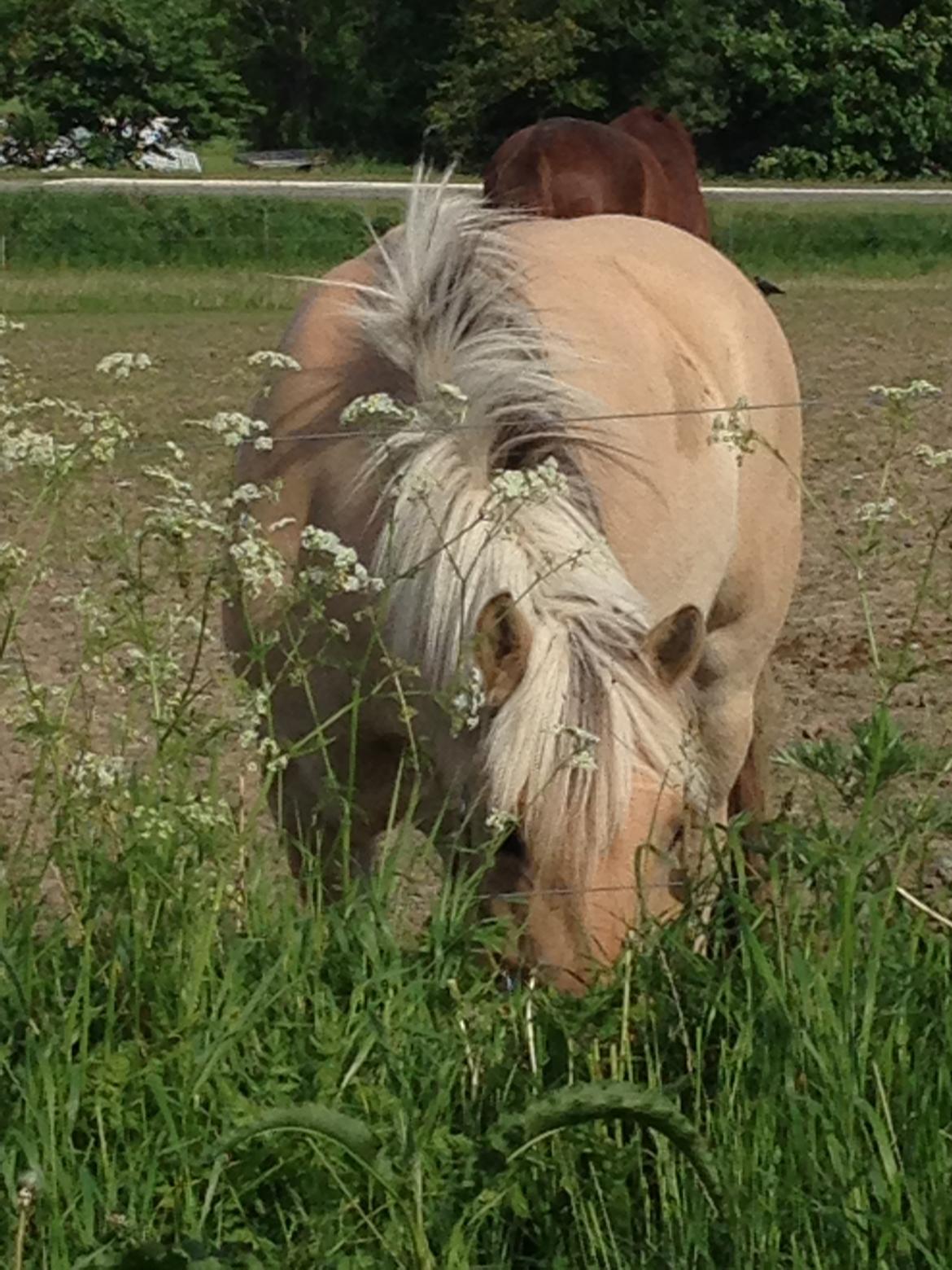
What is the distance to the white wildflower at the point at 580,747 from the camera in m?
3.20

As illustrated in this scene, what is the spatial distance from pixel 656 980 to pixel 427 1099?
17.6 inches

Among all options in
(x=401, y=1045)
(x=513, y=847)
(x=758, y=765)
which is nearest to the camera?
(x=401, y=1045)

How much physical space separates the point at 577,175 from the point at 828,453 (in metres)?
6.84

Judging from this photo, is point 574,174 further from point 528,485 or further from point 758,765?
point 528,485

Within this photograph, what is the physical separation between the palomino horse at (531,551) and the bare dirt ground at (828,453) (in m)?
0.37

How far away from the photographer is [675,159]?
23.6 ft

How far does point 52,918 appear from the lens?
3.46m

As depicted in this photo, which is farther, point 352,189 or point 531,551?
point 352,189

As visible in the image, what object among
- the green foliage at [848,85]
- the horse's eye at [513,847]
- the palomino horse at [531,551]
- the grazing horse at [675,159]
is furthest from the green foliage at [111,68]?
the horse's eye at [513,847]

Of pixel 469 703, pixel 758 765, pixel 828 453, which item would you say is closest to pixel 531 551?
pixel 469 703

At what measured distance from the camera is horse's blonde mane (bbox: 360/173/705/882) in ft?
11.6

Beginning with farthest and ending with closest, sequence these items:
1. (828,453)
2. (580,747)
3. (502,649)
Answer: (828,453), (502,649), (580,747)

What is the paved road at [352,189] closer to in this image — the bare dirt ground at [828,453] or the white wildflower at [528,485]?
the bare dirt ground at [828,453]

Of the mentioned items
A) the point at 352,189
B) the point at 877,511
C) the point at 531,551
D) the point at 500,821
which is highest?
the point at 877,511
